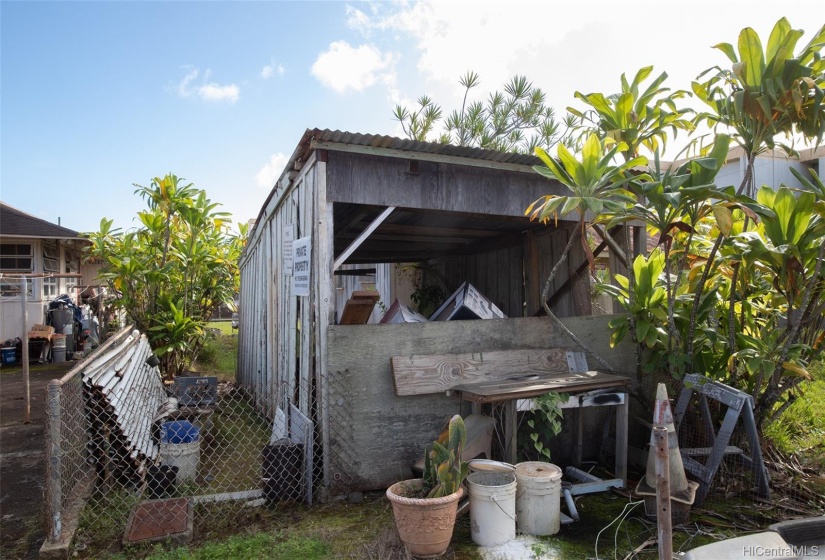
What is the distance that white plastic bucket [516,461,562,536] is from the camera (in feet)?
12.2

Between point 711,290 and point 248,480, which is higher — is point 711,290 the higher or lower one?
the higher one

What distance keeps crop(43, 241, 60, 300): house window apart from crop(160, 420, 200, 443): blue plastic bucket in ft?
40.9

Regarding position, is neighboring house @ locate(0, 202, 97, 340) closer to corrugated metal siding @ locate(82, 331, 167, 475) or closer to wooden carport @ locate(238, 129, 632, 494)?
corrugated metal siding @ locate(82, 331, 167, 475)

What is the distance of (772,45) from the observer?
13.8 ft

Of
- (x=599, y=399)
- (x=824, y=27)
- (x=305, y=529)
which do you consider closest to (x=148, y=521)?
(x=305, y=529)

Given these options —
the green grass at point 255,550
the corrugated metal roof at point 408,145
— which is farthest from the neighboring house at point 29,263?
the green grass at point 255,550

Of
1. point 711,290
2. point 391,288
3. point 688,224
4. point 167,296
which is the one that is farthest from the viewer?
point 391,288

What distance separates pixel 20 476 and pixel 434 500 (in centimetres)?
437

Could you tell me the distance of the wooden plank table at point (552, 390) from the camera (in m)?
4.23

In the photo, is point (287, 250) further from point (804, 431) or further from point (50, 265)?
point (50, 265)

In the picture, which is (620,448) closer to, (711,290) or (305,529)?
(711,290)

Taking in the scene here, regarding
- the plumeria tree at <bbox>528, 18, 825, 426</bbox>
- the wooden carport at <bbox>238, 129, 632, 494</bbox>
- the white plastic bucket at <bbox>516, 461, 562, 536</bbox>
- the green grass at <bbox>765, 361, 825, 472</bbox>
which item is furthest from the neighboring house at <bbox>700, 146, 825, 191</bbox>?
the white plastic bucket at <bbox>516, 461, 562, 536</bbox>

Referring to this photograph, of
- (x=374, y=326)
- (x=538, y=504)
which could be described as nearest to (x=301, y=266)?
(x=374, y=326)

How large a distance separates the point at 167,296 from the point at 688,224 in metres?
8.31
